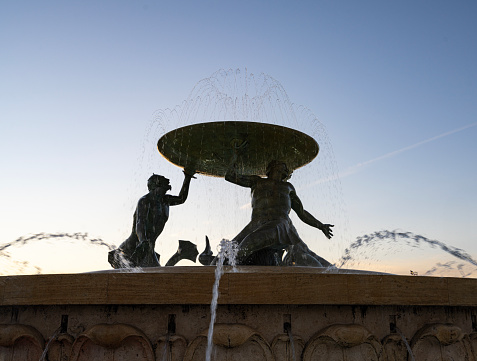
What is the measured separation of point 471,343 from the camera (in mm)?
4164

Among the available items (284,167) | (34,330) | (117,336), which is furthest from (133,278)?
(284,167)

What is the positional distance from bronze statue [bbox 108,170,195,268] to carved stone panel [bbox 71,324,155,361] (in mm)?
4744

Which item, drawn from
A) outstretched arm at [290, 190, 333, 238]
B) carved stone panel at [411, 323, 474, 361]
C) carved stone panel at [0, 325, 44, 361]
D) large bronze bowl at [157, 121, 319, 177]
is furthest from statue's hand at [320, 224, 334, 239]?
carved stone panel at [0, 325, 44, 361]

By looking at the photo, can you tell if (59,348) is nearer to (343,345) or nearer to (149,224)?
(343,345)

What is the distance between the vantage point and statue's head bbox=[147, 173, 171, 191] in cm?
908

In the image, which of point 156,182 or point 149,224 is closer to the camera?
point 149,224

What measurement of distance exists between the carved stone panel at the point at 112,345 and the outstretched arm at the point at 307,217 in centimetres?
493

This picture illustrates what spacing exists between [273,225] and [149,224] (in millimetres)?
2729

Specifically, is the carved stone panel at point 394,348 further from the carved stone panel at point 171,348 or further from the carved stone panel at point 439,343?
the carved stone panel at point 171,348

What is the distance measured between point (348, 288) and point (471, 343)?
4.68 feet

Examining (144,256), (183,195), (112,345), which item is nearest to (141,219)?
(144,256)

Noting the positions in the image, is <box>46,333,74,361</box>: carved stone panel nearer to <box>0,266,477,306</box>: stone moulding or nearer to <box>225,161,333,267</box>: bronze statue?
<box>0,266,477,306</box>: stone moulding

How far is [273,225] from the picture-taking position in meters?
7.46

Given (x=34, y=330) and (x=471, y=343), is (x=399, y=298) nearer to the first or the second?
(x=471, y=343)
